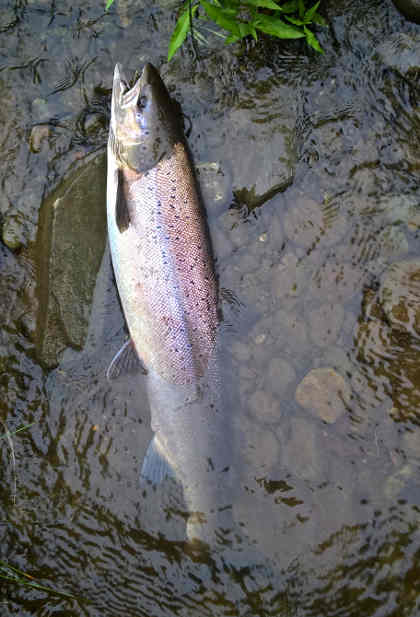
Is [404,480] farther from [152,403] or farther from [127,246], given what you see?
[127,246]

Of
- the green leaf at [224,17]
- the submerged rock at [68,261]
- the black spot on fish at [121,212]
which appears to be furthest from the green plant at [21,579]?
the green leaf at [224,17]

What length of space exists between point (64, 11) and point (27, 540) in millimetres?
3302

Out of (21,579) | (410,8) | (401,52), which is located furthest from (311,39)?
(21,579)

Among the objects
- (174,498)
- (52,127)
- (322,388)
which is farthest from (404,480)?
(52,127)

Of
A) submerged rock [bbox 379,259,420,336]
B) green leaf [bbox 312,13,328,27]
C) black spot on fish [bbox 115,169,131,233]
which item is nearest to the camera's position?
black spot on fish [bbox 115,169,131,233]

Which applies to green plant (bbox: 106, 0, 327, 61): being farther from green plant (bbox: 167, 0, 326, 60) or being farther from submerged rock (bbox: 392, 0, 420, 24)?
submerged rock (bbox: 392, 0, 420, 24)

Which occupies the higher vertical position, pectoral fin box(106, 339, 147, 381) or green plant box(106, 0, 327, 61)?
green plant box(106, 0, 327, 61)

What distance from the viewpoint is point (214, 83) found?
10.9 feet

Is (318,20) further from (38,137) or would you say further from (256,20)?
(38,137)

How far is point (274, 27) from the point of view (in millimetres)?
3096

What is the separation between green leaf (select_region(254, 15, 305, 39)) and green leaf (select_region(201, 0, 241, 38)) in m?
0.19

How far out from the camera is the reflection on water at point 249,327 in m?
2.85

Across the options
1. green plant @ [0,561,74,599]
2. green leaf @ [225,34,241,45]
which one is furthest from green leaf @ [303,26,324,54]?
green plant @ [0,561,74,599]

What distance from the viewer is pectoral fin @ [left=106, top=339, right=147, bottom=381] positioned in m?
3.00
